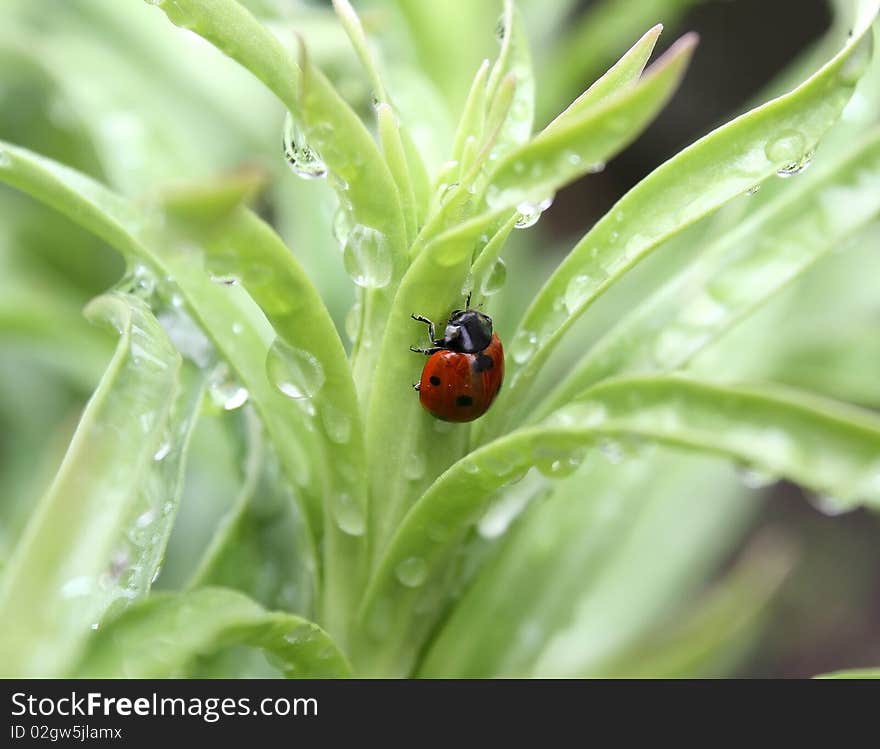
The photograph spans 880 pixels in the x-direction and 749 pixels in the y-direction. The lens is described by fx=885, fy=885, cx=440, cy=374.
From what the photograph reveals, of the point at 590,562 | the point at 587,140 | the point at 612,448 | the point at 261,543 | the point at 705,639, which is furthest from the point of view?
the point at 705,639

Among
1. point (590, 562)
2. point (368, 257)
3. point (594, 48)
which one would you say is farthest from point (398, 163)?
point (594, 48)

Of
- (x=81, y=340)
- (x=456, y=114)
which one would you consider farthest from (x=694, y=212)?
(x=81, y=340)

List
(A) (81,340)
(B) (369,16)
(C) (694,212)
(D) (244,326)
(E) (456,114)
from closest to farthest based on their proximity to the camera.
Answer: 1. (C) (694,212)
2. (D) (244,326)
3. (B) (369,16)
4. (A) (81,340)
5. (E) (456,114)

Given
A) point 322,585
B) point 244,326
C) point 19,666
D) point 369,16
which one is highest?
point 369,16

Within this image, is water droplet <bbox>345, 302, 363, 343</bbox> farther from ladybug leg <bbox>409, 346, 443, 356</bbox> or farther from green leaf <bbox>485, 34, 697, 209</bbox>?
green leaf <bbox>485, 34, 697, 209</bbox>

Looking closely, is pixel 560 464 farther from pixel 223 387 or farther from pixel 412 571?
pixel 223 387

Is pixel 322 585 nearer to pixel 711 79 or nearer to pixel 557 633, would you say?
pixel 557 633

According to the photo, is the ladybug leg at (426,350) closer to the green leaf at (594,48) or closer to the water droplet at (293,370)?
the water droplet at (293,370)
